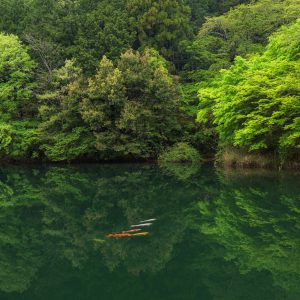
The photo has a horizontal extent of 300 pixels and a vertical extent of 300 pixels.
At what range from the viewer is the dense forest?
21.8 m

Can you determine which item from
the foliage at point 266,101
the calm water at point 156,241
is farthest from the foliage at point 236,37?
the calm water at point 156,241

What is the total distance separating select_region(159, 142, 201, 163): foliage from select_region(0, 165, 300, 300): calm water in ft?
30.1

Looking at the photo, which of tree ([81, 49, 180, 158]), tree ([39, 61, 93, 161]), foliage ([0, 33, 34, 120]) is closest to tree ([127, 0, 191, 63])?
tree ([81, 49, 180, 158])

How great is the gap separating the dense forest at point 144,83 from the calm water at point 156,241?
4604mm

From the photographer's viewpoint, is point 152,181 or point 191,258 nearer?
point 191,258

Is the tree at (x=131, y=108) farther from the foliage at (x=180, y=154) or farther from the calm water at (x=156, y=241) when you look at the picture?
the calm water at (x=156, y=241)

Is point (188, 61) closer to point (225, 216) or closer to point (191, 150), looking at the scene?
point (191, 150)

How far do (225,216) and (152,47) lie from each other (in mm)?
23635

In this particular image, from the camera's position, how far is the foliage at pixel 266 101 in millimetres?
19812

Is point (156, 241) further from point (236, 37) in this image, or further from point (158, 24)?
point (158, 24)

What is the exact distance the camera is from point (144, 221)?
11891 millimetres

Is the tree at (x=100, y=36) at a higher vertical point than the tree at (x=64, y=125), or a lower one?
higher

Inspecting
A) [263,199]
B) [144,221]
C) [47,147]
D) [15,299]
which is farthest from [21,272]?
[47,147]

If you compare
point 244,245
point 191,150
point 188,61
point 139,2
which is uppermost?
point 139,2
